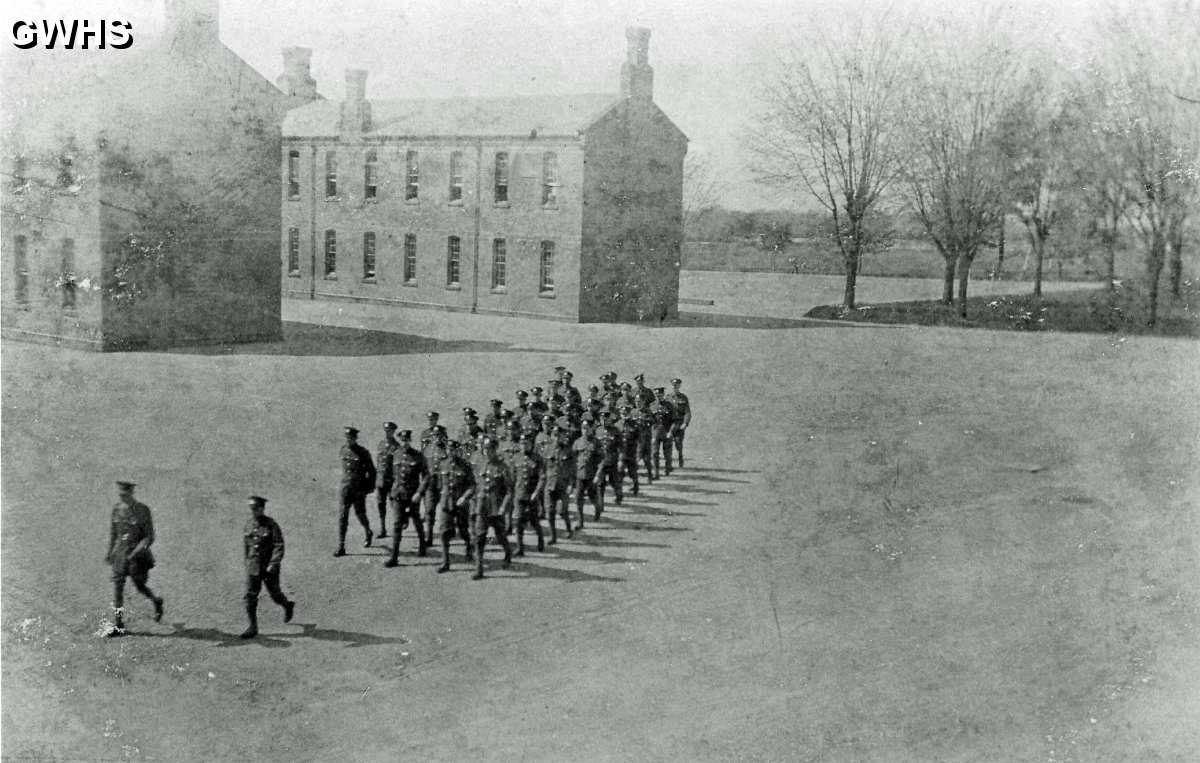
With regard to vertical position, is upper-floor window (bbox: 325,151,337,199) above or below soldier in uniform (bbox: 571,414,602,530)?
above

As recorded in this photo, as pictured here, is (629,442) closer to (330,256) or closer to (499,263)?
(499,263)

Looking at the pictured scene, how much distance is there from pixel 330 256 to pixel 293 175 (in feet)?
9.85

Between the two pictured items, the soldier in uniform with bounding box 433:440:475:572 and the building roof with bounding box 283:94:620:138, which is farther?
the building roof with bounding box 283:94:620:138

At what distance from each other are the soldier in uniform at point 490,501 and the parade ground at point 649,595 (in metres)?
0.31

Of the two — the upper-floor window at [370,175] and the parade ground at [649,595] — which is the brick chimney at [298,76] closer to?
the parade ground at [649,595]

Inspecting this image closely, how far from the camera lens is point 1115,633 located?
412 inches

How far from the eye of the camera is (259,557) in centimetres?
982

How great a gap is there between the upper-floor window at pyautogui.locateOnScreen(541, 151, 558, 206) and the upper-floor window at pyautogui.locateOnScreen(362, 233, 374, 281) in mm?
6386

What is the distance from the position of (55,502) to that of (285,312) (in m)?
20.6

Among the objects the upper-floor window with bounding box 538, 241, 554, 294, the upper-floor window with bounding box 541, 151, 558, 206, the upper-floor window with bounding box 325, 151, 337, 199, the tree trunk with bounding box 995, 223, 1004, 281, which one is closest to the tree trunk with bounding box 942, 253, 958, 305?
the tree trunk with bounding box 995, 223, 1004, 281

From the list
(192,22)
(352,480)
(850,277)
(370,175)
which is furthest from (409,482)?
(850,277)

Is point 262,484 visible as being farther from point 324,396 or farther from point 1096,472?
point 1096,472

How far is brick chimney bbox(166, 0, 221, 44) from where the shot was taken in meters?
19.4

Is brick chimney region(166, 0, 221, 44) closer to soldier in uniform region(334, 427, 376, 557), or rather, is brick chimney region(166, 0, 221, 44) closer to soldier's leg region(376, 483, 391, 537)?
soldier in uniform region(334, 427, 376, 557)
